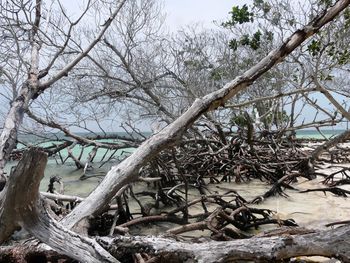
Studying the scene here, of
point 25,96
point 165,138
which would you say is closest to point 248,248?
point 165,138

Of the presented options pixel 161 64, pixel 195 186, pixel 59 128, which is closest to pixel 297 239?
pixel 195 186

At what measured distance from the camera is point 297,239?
1.49 meters

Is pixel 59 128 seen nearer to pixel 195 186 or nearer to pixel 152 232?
pixel 195 186

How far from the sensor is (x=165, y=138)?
2537 millimetres

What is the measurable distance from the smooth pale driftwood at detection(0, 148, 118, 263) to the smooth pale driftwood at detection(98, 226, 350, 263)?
0.14 metres

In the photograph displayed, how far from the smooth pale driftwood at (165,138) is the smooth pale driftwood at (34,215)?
1.65 feet

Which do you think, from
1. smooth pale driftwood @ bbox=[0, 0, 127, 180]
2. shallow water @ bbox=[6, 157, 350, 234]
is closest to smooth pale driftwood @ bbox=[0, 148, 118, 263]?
shallow water @ bbox=[6, 157, 350, 234]

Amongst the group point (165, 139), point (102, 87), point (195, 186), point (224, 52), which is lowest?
point (195, 186)

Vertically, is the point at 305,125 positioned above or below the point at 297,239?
above

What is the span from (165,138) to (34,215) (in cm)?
130

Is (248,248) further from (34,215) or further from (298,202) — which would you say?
(298,202)

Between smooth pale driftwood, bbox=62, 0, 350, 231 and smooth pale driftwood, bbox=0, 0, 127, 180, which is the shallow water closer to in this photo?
smooth pale driftwood, bbox=62, 0, 350, 231

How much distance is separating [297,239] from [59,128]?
5686 millimetres

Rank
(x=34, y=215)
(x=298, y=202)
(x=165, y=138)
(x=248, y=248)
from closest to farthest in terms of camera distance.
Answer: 1. (x=34, y=215)
2. (x=248, y=248)
3. (x=165, y=138)
4. (x=298, y=202)
